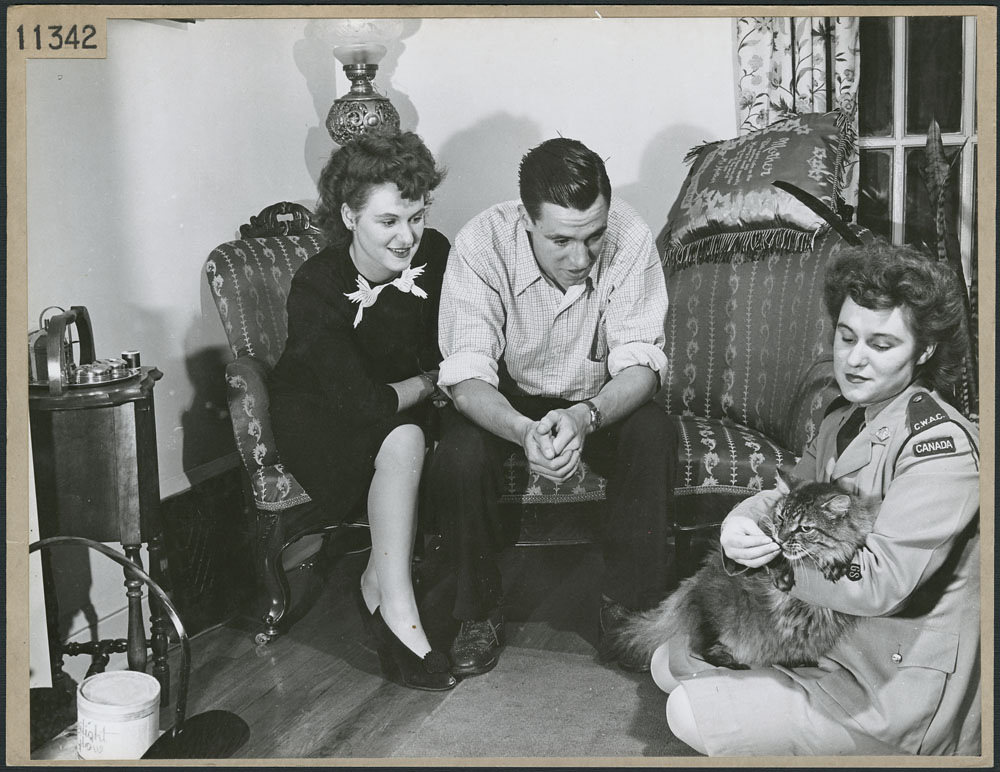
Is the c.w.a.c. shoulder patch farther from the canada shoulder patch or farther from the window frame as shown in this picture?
the window frame

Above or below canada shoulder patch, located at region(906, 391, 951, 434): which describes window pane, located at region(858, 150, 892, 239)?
above

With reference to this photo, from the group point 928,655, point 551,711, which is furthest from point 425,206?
point 928,655

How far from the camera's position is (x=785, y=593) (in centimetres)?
148

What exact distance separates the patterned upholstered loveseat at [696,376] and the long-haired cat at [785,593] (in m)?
0.22

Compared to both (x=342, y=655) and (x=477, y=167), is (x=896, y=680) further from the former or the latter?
(x=477, y=167)

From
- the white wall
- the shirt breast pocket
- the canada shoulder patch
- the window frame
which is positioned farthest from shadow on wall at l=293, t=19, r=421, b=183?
the canada shoulder patch

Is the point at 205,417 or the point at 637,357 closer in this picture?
the point at 637,357

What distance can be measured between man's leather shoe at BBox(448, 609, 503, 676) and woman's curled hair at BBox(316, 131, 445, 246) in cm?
76

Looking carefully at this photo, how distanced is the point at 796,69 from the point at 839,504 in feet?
4.19

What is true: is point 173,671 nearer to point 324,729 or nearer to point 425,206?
point 324,729

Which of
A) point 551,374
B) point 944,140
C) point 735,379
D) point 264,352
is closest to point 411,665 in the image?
point 551,374

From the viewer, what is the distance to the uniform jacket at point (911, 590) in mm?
1385

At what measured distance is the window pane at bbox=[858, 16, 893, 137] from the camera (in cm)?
224

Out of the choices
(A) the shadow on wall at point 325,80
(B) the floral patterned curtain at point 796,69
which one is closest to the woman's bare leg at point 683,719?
(A) the shadow on wall at point 325,80
